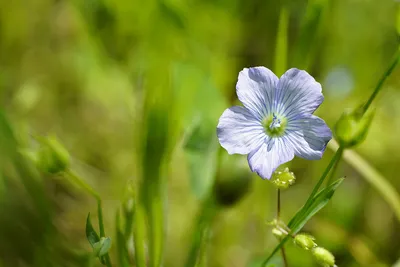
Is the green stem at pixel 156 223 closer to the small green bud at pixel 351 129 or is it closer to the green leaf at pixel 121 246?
the green leaf at pixel 121 246

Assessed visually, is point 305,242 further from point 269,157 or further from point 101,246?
point 101,246

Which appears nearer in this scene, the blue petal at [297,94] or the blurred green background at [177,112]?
the blue petal at [297,94]

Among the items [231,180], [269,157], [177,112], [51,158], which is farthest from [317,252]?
[177,112]

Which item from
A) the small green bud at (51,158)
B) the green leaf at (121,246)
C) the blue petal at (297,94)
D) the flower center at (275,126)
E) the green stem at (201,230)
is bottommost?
the green stem at (201,230)

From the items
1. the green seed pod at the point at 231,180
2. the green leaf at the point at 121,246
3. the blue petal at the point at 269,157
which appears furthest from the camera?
the green seed pod at the point at 231,180

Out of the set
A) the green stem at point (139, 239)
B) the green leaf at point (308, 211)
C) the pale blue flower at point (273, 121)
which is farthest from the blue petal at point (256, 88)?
the green stem at point (139, 239)

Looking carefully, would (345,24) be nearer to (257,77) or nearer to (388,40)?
(388,40)

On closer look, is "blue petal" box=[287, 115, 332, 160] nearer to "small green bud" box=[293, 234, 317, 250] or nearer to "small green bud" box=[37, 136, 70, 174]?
"small green bud" box=[293, 234, 317, 250]
